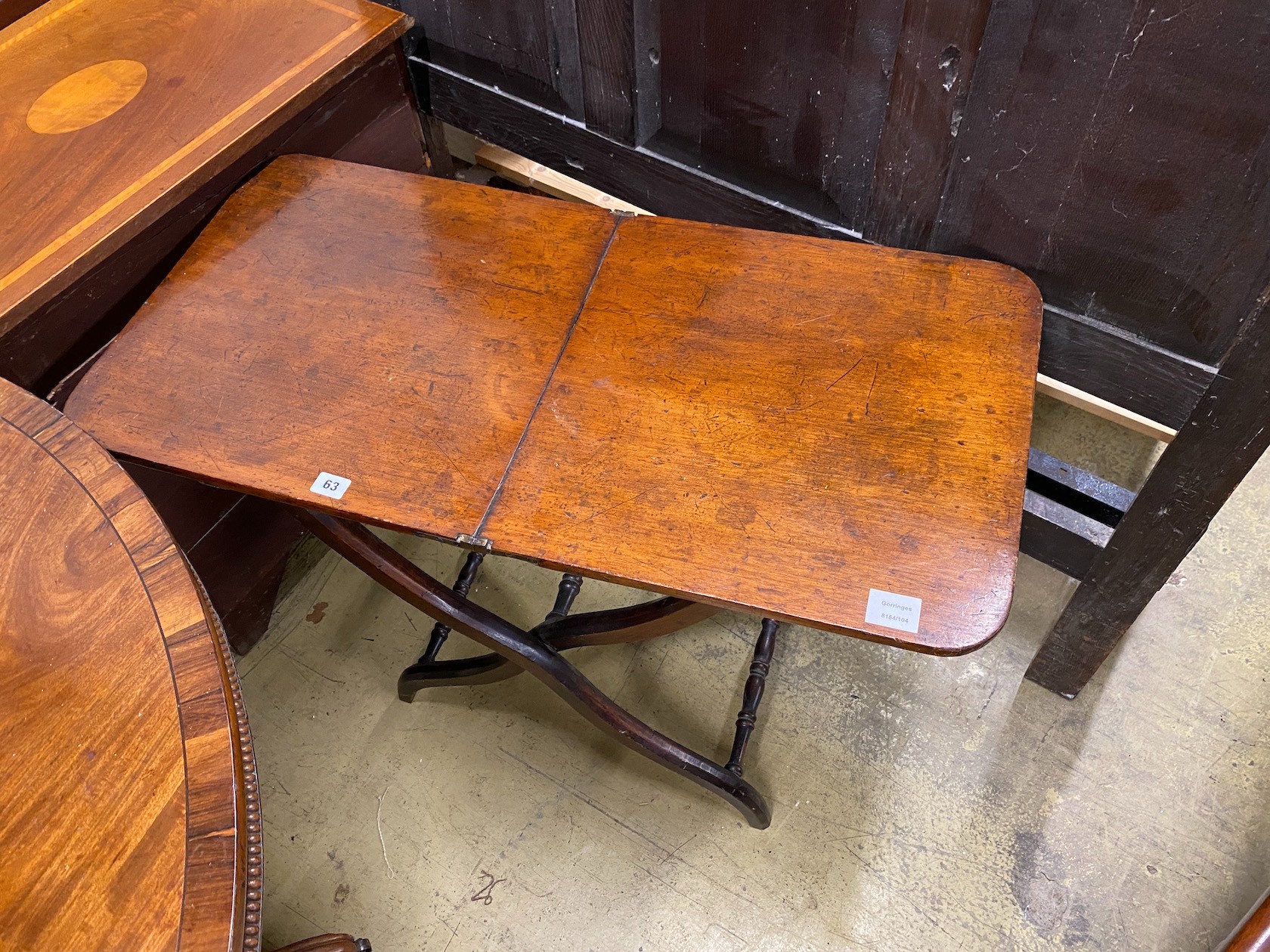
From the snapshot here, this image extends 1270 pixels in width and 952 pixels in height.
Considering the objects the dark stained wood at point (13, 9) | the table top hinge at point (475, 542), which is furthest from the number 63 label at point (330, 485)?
the dark stained wood at point (13, 9)

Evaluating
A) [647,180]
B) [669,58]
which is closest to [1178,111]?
[669,58]

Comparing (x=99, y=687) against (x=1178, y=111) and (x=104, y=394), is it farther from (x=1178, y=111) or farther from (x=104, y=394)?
(x=1178, y=111)

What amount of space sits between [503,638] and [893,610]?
2.22 ft

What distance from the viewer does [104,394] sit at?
1234 millimetres

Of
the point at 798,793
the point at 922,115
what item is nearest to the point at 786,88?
the point at 922,115

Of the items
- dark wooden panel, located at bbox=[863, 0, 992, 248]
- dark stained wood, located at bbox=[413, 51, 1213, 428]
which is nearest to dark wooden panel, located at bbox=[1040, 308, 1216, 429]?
dark stained wood, located at bbox=[413, 51, 1213, 428]

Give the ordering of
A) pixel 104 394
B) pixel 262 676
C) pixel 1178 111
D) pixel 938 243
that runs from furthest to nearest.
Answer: pixel 262 676, pixel 938 243, pixel 104 394, pixel 1178 111

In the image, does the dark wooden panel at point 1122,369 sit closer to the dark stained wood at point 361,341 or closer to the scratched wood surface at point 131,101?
the dark stained wood at point 361,341

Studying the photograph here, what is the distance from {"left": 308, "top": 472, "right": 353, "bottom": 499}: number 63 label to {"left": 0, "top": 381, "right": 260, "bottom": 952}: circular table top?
191mm

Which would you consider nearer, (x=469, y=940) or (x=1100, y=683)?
(x=469, y=940)

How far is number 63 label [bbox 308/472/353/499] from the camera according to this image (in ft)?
3.69

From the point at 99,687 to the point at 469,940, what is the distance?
3.38 ft

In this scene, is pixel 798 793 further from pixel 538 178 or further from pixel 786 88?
pixel 538 178

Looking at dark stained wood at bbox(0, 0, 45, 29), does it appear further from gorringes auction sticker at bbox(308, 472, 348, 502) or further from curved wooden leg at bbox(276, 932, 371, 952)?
curved wooden leg at bbox(276, 932, 371, 952)
